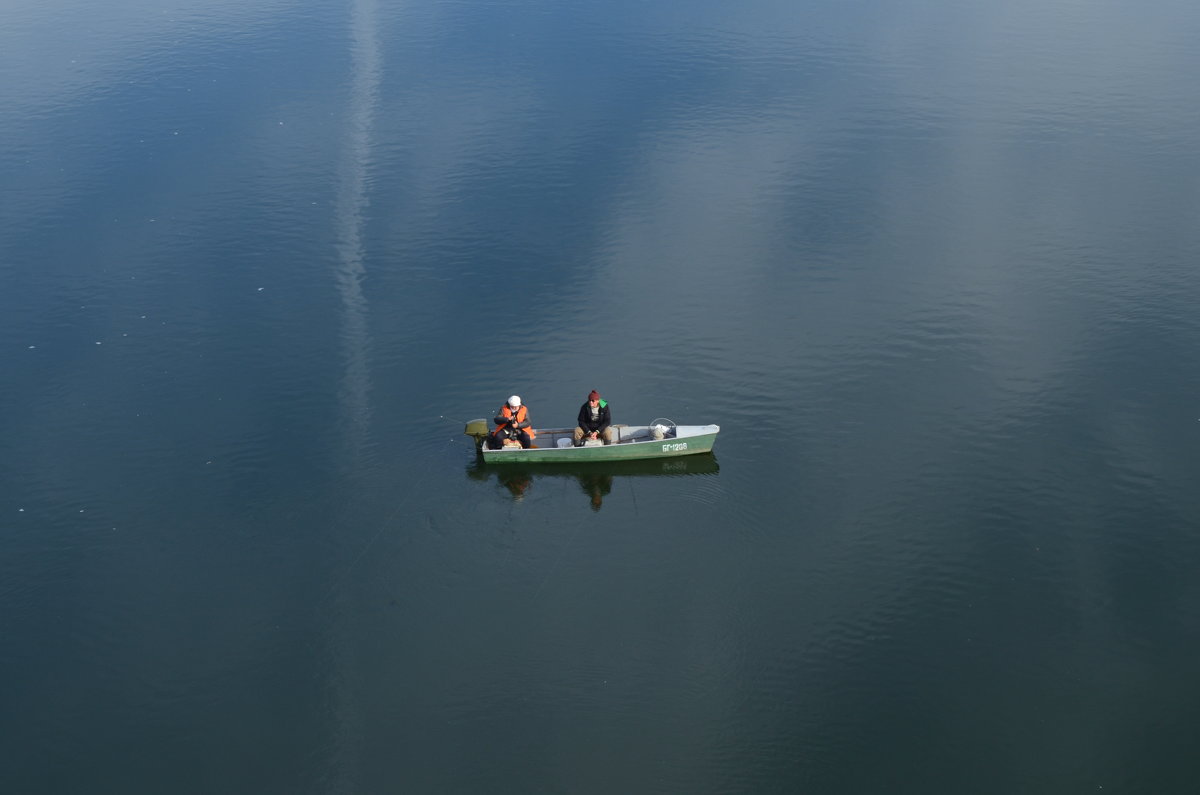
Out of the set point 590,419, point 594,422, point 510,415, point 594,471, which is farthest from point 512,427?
point 594,471

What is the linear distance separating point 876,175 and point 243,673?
40691mm

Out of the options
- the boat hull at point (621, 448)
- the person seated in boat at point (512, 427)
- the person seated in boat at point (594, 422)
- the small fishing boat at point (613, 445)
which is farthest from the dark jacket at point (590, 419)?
the person seated in boat at point (512, 427)

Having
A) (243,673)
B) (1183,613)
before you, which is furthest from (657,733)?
(1183,613)

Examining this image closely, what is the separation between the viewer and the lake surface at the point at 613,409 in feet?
113

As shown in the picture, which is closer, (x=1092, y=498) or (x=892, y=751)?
(x=892, y=751)

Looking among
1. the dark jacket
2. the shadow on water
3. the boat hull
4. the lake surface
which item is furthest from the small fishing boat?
the lake surface

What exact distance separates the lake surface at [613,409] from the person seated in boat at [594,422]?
147 centimetres

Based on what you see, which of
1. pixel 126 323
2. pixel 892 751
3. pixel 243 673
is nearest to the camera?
pixel 892 751

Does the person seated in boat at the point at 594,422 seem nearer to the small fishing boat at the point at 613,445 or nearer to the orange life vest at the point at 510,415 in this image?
the small fishing boat at the point at 613,445

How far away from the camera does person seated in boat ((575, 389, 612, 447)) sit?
4394 centimetres

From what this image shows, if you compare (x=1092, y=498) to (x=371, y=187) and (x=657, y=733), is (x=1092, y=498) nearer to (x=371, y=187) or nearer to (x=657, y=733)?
(x=657, y=733)

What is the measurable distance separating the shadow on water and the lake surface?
6.8 inches

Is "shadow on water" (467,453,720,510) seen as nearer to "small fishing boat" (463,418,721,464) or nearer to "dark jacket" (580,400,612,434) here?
"small fishing boat" (463,418,721,464)

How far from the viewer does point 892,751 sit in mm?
33312
